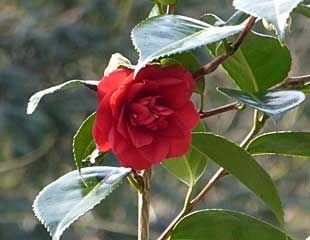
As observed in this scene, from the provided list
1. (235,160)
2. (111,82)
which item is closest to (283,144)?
(235,160)

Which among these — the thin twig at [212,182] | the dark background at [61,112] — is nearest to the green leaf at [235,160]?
the thin twig at [212,182]

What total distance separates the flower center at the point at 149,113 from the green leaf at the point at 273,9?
80mm

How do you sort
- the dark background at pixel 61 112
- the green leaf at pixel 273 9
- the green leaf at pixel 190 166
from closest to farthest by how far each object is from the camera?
the green leaf at pixel 273 9, the green leaf at pixel 190 166, the dark background at pixel 61 112

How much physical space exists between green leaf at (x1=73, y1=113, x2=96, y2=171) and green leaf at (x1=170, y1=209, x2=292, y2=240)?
8 centimetres

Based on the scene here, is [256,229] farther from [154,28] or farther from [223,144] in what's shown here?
[154,28]

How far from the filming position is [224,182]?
2.54 meters

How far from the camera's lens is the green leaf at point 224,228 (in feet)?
1.93

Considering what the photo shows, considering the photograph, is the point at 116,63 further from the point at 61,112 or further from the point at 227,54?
the point at 61,112

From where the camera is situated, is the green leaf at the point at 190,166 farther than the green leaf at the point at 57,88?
Yes

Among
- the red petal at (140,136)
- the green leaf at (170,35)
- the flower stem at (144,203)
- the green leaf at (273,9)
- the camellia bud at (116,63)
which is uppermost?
the green leaf at (273,9)

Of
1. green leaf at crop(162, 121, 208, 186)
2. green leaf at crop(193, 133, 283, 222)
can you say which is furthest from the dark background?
green leaf at crop(193, 133, 283, 222)

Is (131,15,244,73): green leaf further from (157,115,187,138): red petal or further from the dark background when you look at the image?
the dark background

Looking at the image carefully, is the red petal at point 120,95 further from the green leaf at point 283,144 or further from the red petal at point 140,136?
the green leaf at point 283,144

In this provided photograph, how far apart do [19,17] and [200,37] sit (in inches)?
75.2
